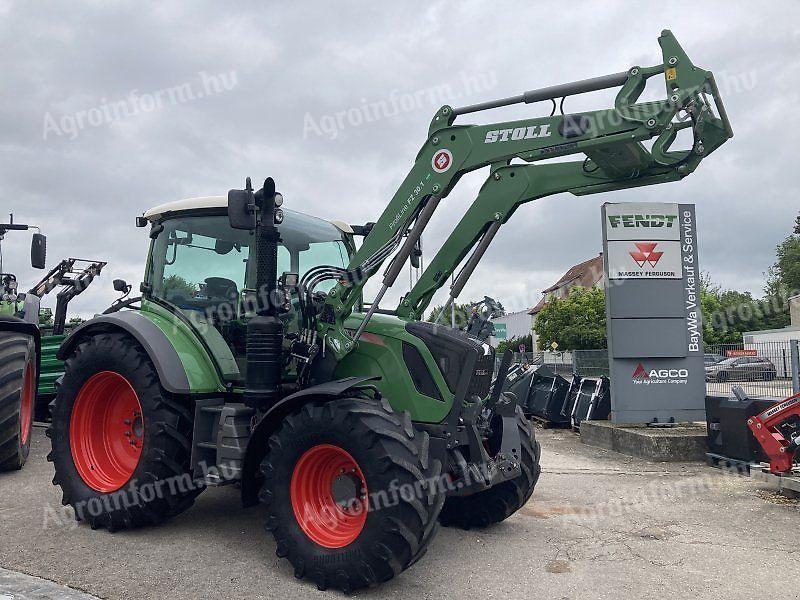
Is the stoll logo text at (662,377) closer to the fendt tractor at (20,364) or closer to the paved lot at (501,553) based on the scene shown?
the paved lot at (501,553)

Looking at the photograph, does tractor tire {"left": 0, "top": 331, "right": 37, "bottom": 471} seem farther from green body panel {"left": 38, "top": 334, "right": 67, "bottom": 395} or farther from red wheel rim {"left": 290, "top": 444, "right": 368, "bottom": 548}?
red wheel rim {"left": 290, "top": 444, "right": 368, "bottom": 548}

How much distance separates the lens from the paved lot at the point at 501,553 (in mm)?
4191

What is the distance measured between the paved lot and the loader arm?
1.63 metres

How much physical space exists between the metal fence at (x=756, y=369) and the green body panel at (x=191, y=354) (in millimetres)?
7959

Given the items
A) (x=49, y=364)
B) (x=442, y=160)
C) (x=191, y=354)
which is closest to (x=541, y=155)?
(x=442, y=160)

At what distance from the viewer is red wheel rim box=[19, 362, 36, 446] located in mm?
7313

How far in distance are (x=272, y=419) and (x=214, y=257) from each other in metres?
1.74

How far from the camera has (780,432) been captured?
7.22m

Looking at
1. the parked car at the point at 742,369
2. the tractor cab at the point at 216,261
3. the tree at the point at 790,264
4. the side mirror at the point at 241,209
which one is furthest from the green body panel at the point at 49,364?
the tree at the point at 790,264

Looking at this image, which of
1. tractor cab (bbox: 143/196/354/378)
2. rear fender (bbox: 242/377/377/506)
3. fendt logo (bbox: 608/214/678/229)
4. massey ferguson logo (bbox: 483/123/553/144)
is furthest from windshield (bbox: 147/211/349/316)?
fendt logo (bbox: 608/214/678/229)

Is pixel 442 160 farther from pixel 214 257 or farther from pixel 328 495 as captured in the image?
pixel 328 495

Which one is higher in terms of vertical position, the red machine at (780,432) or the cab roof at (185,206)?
the cab roof at (185,206)

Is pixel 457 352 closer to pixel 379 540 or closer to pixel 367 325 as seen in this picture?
pixel 367 325

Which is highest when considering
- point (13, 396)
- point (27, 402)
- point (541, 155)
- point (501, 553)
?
point (541, 155)
